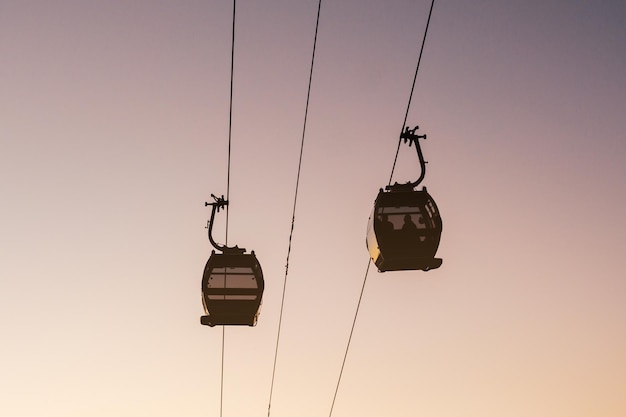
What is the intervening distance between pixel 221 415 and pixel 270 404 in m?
1.43

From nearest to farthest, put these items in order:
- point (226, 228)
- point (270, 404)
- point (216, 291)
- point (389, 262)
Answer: point (389, 262), point (216, 291), point (226, 228), point (270, 404)

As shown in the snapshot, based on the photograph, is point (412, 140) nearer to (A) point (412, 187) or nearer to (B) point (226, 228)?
(A) point (412, 187)

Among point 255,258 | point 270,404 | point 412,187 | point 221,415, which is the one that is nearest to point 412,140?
point 412,187

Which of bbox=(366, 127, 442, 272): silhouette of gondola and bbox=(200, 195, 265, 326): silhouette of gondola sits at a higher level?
bbox=(366, 127, 442, 272): silhouette of gondola

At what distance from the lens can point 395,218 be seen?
6043 millimetres

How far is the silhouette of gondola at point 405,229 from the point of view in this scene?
6012 millimetres

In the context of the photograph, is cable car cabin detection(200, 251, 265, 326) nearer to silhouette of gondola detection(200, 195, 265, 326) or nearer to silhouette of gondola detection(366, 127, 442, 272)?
silhouette of gondola detection(200, 195, 265, 326)

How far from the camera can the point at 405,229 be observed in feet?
19.8

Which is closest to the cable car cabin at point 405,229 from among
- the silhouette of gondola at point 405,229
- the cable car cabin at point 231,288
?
the silhouette of gondola at point 405,229

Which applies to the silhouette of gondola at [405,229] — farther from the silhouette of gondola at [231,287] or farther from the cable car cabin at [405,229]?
the silhouette of gondola at [231,287]

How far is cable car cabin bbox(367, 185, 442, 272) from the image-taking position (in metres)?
6.01

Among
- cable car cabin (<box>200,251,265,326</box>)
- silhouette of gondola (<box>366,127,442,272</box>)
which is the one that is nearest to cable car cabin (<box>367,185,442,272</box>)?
silhouette of gondola (<box>366,127,442,272</box>)

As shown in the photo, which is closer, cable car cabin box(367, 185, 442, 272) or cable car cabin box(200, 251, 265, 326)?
cable car cabin box(367, 185, 442, 272)

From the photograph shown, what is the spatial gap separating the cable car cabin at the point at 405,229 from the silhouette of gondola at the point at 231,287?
5.25 feet
